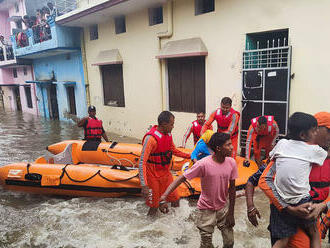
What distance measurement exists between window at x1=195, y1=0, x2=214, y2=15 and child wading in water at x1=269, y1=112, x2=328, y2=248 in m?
5.47

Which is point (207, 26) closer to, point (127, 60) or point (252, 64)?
point (252, 64)

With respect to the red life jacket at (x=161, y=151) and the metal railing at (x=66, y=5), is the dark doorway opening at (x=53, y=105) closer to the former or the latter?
the metal railing at (x=66, y=5)

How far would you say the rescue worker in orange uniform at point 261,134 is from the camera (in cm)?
454

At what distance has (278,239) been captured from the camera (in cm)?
180

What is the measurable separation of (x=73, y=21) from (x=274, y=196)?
382 inches

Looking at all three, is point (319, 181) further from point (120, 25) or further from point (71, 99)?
point (71, 99)

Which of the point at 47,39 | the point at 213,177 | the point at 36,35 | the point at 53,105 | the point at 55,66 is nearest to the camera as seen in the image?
the point at 213,177

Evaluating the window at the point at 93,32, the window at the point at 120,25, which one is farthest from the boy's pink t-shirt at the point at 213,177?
the window at the point at 93,32

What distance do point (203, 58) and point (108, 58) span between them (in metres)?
3.91

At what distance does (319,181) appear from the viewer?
1.79m

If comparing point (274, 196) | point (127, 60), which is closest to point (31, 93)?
point (127, 60)

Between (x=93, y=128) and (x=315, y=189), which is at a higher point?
(x=315, y=189)

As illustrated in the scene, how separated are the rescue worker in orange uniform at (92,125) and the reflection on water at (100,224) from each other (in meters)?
1.65

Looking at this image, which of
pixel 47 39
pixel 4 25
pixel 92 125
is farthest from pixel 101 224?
pixel 4 25
